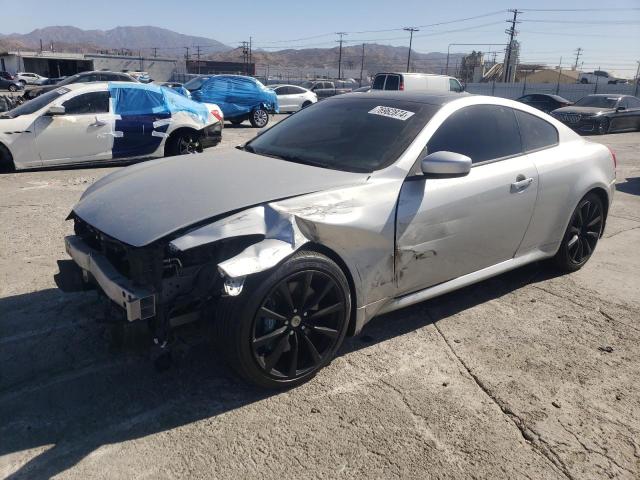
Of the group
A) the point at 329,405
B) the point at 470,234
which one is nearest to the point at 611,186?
the point at 470,234

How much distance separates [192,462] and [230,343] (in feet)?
1.82

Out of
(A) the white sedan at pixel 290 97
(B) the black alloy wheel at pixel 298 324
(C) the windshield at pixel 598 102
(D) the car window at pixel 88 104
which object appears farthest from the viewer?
(A) the white sedan at pixel 290 97

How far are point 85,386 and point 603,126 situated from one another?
1865 centimetres

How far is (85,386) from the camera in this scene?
2826 millimetres

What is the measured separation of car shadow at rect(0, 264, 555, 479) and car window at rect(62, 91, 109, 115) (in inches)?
221

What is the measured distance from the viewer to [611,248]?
555 centimetres

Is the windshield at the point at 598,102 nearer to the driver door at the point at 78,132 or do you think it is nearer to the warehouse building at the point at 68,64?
the driver door at the point at 78,132

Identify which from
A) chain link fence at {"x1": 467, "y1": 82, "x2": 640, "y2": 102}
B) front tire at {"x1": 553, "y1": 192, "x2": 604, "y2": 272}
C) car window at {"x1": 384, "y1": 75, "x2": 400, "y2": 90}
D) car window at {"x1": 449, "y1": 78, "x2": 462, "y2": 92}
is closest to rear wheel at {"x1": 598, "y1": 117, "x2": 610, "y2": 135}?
car window at {"x1": 449, "y1": 78, "x2": 462, "y2": 92}

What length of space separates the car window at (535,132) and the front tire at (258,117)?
43.6ft

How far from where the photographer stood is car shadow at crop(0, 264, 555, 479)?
8.04ft

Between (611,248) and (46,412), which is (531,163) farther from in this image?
(46,412)

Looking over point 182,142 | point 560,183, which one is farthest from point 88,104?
point 560,183

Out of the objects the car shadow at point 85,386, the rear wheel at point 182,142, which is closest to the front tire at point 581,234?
the car shadow at point 85,386

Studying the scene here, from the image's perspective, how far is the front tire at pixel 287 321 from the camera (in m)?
2.55
